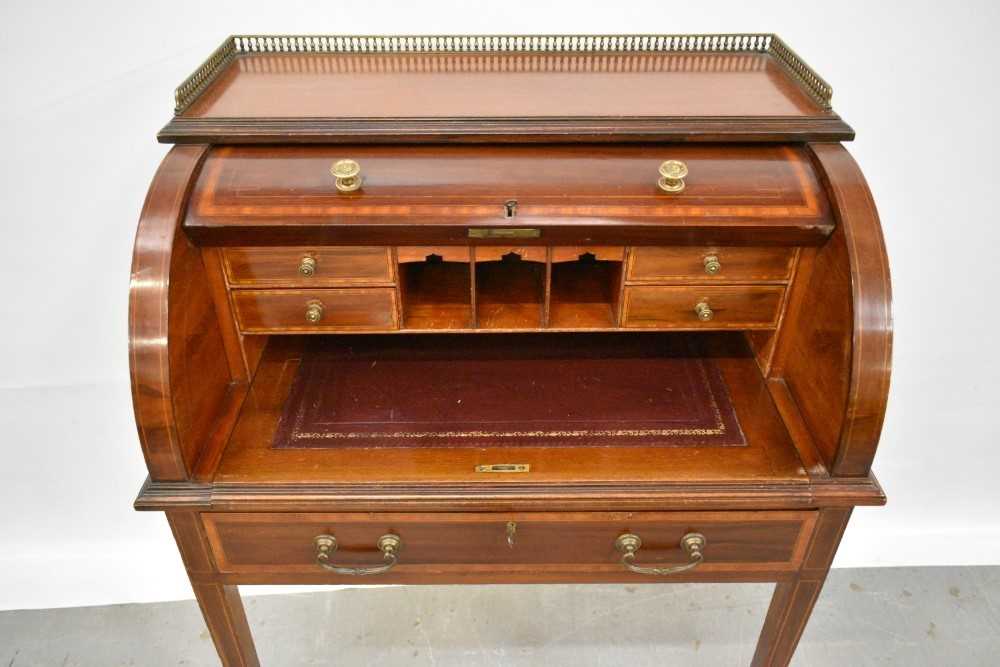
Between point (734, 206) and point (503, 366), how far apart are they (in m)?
0.61

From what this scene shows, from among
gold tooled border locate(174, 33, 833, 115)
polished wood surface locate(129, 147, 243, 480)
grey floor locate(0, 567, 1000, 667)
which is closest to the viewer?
polished wood surface locate(129, 147, 243, 480)

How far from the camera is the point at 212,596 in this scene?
151 cm

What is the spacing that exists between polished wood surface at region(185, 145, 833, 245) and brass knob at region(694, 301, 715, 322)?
0.52ft

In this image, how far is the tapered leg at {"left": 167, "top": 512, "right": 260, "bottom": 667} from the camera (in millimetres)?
1377

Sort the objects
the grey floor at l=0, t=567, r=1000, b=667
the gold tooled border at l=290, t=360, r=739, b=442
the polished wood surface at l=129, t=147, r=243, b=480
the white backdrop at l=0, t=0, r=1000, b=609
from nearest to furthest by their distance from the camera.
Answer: the polished wood surface at l=129, t=147, r=243, b=480 < the gold tooled border at l=290, t=360, r=739, b=442 < the white backdrop at l=0, t=0, r=1000, b=609 < the grey floor at l=0, t=567, r=1000, b=667

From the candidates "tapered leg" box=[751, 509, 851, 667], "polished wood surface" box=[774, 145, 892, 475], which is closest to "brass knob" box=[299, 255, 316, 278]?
"polished wood surface" box=[774, 145, 892, 475]

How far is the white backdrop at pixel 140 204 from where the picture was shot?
1.78 metres

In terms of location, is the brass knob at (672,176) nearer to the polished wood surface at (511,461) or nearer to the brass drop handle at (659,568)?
the polished wood surface at (511,461)

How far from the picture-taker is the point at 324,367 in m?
1.62

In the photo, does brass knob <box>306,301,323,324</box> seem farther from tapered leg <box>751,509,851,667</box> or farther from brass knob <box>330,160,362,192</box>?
tapered leg <box>751,509,851,667</box>

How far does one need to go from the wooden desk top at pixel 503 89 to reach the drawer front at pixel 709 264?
214mm

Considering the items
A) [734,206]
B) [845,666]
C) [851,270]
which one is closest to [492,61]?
[734,206]

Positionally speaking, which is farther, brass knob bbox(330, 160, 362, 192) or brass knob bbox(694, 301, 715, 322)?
brass knob bbox(694, 301, 715, 322)

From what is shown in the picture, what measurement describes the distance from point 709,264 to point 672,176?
0.61 ft
